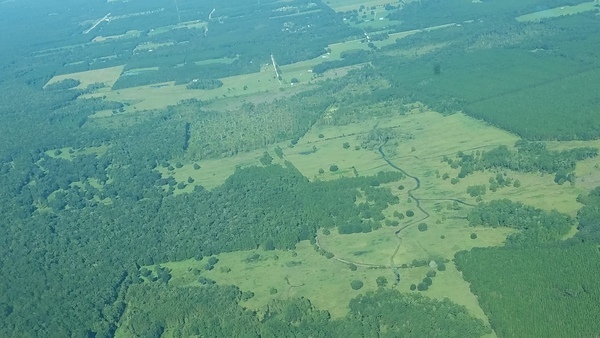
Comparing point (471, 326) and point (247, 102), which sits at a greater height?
point (471, 326)

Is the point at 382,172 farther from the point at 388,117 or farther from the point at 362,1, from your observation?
the point at 362,1

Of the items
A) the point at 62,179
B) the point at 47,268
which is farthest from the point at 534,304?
the point at 62,179

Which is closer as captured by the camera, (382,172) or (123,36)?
(382,172)

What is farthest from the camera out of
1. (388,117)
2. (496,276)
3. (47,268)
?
(388,117)

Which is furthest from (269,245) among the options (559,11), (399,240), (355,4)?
(355,4)

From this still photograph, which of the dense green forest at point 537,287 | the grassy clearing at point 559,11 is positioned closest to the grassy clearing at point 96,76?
the grassy clearing at point 559,11

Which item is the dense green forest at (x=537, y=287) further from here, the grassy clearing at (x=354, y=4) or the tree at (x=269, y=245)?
the grassy clearing at (x=354, y=4)
